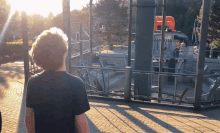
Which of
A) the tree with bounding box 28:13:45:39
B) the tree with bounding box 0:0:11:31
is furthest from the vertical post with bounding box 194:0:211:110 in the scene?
the tree with bounding box 28:13:45:39

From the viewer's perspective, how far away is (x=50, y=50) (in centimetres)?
192

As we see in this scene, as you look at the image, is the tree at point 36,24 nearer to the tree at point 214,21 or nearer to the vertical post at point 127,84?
the tree at point 214,21

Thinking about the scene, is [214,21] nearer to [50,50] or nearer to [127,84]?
[127,84]

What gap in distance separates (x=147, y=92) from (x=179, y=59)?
44.1ft

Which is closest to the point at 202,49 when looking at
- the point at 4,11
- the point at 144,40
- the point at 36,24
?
the point at 144,40

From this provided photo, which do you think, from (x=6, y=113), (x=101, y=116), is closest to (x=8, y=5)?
(x=6, y=113)

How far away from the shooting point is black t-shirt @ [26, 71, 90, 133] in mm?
1917

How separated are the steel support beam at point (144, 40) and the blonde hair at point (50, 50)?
525cm

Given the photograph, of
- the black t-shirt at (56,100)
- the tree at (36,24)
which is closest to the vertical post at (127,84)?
the black t-shirt at (56,100)

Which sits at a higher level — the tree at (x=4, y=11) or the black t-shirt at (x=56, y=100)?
the tree at (x=4, y=11)

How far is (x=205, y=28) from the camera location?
5.61m

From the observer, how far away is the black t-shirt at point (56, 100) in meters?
1.92

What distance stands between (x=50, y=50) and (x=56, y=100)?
0.44 metres

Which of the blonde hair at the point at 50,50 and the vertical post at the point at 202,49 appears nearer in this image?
the blonde hair at the point at 50,50
